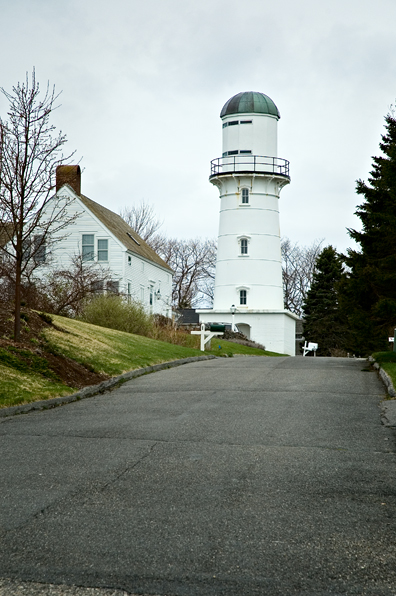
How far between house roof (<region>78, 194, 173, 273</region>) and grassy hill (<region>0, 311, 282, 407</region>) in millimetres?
19615

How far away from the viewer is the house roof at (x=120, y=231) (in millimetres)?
42781

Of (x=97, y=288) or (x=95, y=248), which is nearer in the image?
(x=97, y=288)

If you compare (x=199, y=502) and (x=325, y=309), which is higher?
(x=325, y=309)

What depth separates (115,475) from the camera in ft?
22.1

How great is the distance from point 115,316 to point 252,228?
23.4m

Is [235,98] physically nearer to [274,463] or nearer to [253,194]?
[253,194]

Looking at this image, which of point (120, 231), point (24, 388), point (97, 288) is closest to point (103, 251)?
point (120, 231)

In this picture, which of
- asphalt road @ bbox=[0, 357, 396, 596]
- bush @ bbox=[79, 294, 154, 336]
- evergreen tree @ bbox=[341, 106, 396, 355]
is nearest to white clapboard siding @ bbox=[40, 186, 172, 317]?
bush @ bbox=[79, 294, 154, 336]

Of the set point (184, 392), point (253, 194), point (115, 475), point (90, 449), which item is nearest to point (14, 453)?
point (90, 449)

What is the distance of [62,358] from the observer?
16234 mm

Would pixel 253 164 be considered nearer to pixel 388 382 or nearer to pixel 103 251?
pixel 103 251

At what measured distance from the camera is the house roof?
42781 mm

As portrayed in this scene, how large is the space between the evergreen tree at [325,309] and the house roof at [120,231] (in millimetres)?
16821

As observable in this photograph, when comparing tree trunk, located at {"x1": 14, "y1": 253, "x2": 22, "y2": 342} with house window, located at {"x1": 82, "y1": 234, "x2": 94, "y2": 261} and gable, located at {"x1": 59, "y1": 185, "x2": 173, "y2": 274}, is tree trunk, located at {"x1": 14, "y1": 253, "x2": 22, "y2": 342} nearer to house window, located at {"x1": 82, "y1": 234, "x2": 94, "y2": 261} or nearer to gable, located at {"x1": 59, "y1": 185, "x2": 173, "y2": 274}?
gable, located at {"x1": 59, "y1": 185, "x2": 173, "y2": 274}
